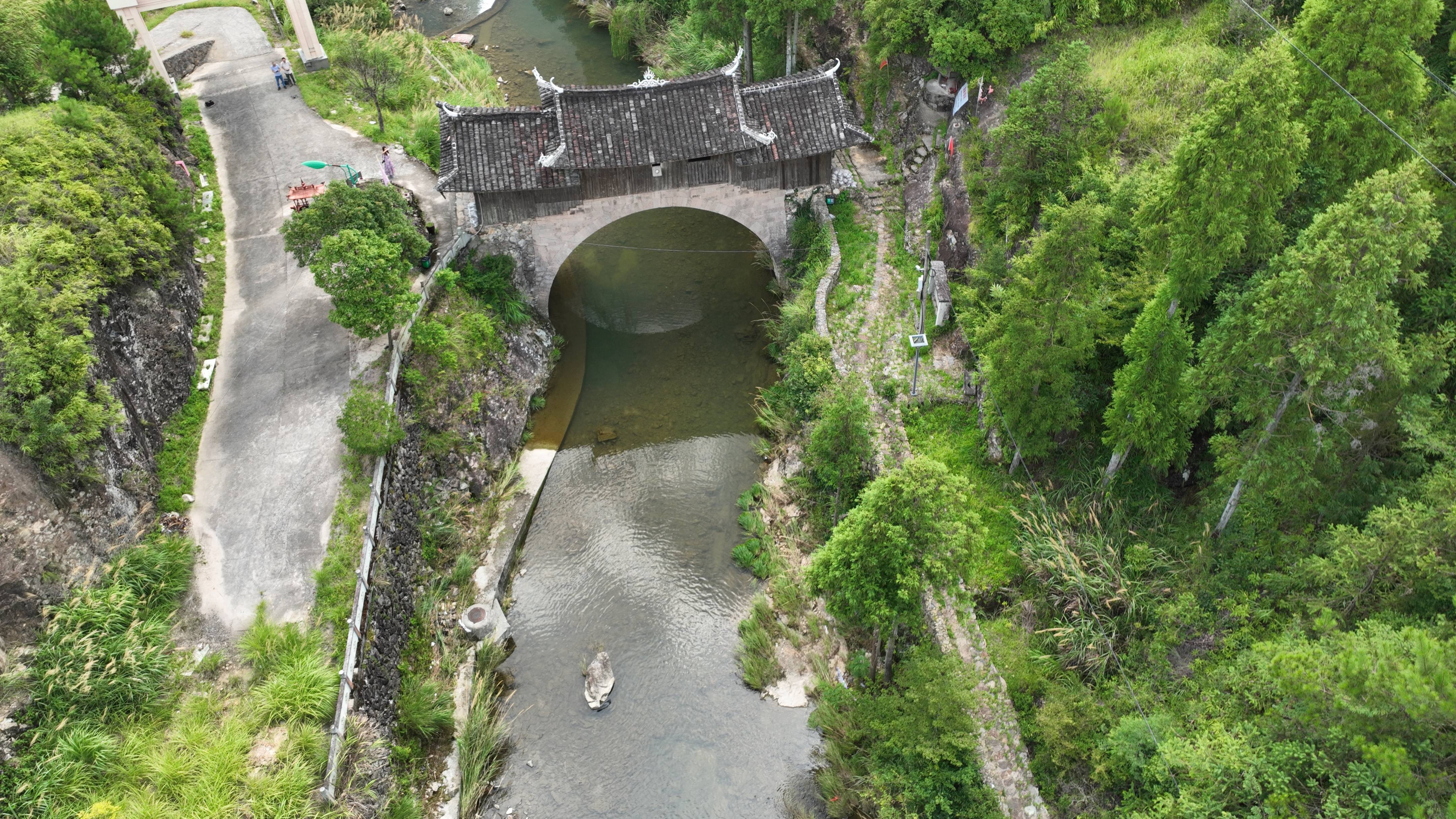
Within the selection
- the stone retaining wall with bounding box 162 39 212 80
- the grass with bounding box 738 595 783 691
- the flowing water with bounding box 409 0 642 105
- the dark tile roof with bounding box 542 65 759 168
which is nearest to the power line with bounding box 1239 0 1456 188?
the dark tile roof with bounding box 542 65 759 168

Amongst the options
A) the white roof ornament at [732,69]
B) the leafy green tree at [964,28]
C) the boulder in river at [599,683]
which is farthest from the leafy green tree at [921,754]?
the leafy green tree at [964,28]

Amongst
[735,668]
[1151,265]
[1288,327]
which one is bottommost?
[735,668]

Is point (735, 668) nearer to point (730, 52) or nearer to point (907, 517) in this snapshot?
point (907, 517)

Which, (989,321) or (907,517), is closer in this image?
Result: (907,517)

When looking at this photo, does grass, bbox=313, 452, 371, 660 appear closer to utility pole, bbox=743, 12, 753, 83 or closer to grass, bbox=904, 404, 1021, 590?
grass, bbox=904, 404, 1021, 590

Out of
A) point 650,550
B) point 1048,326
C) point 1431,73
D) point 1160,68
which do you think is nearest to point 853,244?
point 1160,68

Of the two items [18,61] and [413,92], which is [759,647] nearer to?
[18,61]

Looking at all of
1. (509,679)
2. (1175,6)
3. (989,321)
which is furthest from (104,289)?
(1175,6)
